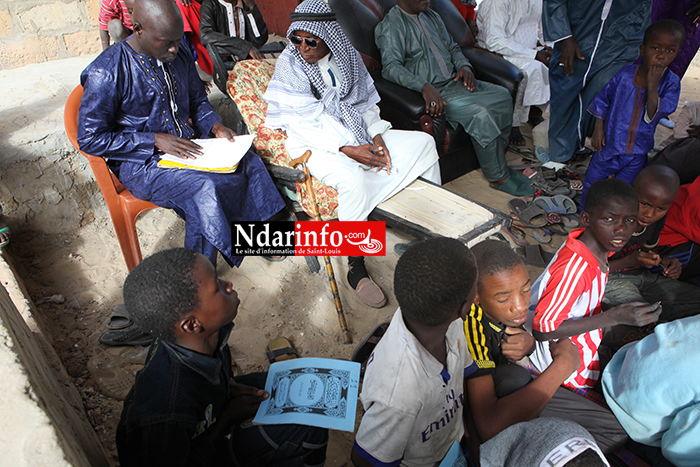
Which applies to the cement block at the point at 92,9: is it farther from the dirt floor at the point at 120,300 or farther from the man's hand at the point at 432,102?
the man's hand at the point at 432,102

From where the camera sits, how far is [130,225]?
8.66 feet

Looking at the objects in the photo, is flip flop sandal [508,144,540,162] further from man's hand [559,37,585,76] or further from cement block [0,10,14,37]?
cement block [0,10,14,37]

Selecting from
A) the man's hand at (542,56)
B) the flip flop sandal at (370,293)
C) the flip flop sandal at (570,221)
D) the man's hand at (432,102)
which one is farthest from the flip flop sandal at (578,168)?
the flip flop sandal at (370,293)

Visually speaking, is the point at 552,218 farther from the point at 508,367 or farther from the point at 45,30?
the point at 45,30

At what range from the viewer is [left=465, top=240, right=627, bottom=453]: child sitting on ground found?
1.46 meters

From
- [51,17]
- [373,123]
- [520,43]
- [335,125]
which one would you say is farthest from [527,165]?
[51,17]

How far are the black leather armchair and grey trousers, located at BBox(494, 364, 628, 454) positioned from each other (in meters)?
2.67

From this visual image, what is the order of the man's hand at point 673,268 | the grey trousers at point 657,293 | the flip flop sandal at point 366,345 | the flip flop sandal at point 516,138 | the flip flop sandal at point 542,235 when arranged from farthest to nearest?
the flip flop sandal at point 516,138 → the flip flop sandal at point 542,235 → the man's hand at point 673,268 → the grey trousers at point 657,293 → the flip flop sandal at point 366,345

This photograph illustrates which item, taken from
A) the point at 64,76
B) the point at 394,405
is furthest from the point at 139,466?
the point at 64,76

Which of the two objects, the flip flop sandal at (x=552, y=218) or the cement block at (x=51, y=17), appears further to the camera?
the cement block at (x=51, y=17)

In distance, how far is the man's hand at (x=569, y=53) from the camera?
412 centimetres

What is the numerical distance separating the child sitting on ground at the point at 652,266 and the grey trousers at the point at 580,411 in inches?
34.7

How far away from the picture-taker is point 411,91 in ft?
12.5

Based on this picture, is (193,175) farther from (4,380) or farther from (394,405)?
(394,405)
